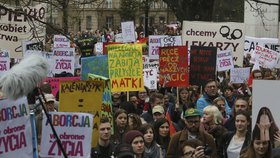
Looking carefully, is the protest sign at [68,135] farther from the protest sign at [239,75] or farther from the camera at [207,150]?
the protest sign at [239,75]

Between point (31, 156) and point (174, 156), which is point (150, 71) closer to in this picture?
point (174, 156)

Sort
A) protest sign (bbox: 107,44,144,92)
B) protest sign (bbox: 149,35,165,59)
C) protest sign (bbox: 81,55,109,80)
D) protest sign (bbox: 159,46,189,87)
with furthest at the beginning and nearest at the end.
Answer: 1. protest sign (bbox: 149,35,165,59)
2. protest sign (bbox: 159,46,189,87)
3. protest sign (bbox: 107,44,144,92)
4. protest sign (bbox: 81,55,109,80)

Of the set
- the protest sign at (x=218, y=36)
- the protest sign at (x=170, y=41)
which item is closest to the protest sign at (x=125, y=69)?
the protest sign at (x=218, y=36)

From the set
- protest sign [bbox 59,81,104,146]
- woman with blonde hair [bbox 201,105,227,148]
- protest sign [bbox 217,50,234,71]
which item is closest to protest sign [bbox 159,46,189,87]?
protest sign [bbox 217,50,234,71]

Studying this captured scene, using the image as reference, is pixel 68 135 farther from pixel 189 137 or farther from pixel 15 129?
pixel 189 137

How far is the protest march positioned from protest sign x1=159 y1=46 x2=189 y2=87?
0.02 metres

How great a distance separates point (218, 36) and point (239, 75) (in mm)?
1165

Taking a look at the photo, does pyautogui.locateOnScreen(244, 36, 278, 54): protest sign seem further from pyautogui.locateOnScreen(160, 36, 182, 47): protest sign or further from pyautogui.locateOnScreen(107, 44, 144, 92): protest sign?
pyautogui.locateOnScreen(107, 44, 144, 92): protest sign

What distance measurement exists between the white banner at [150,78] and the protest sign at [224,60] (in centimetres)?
152

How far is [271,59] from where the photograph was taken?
1606 centimetres

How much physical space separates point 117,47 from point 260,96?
5723 mm

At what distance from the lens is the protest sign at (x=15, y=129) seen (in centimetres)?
548

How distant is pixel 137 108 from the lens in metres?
11.3

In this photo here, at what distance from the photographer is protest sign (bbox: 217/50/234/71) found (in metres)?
14.5
